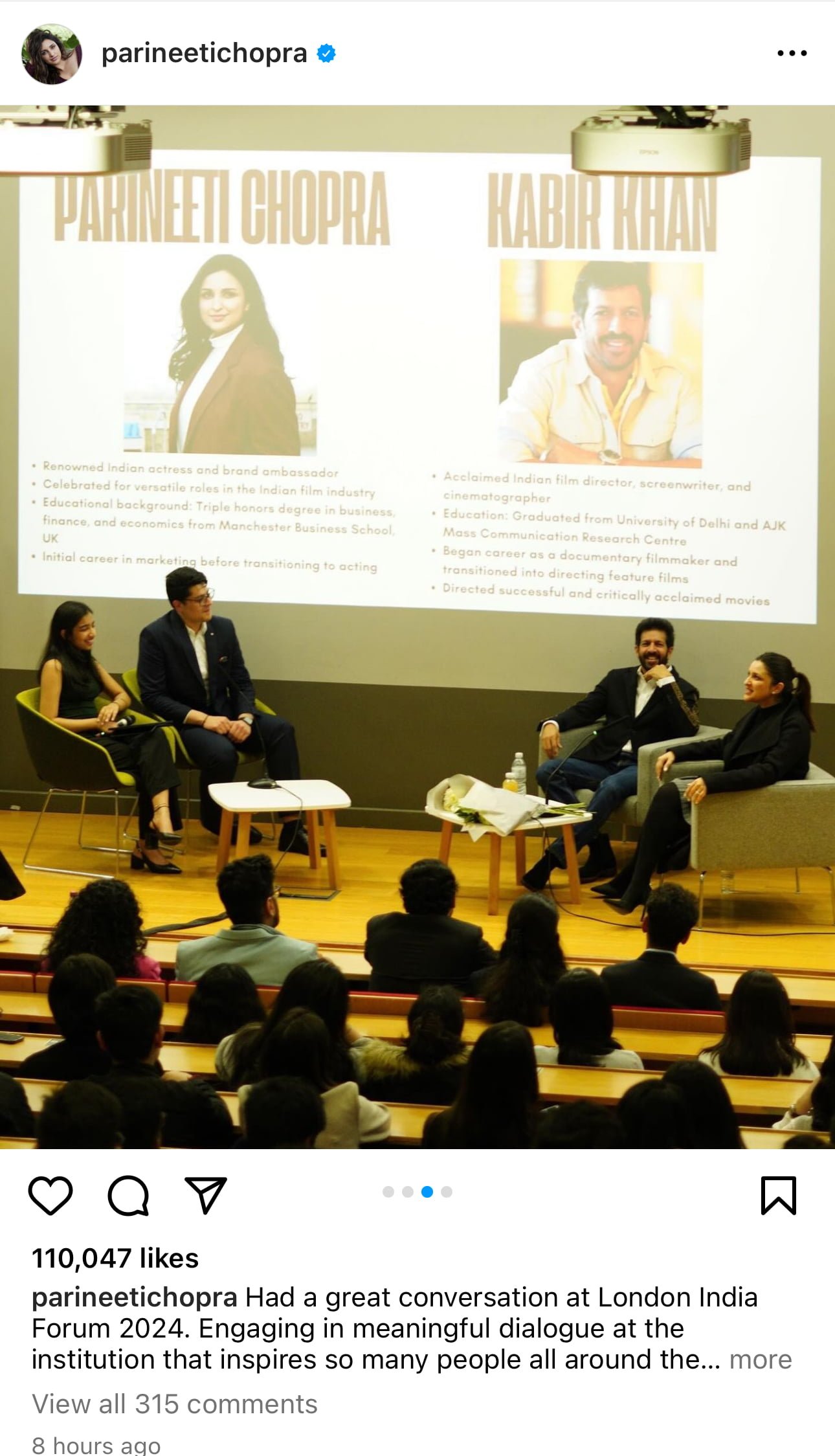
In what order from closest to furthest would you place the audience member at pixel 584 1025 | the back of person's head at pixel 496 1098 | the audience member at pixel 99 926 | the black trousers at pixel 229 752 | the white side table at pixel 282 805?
the back of person's head at pixel 496 1098 → the audience member at pixel 584 1025 → the audience member at pixel 99 926 → the white side table at pixel 282 805 → the black trousers at pixel 229 752

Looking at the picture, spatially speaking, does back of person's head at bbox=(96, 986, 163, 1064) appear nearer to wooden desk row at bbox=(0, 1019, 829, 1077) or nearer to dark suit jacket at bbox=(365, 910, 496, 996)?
wooden desk row at bbox=(0, 1019, 829, 1077)

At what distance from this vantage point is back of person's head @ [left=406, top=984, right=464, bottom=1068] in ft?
10.9

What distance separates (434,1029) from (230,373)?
14.9 ft

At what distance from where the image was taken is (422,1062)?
3.34 metres

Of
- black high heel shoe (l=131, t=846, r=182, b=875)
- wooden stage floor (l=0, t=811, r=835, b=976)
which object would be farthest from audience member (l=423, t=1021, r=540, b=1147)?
black high heel shoe (l=131, t=846, r=182, b=875)

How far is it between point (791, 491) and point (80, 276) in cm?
324

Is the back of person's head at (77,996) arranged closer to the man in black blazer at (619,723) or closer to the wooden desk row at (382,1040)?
the wooden desk row at (382,1040)

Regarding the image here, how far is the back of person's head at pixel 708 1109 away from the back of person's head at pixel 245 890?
5.97 feet

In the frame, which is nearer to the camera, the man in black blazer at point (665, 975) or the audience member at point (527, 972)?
the audience member at point (527, 972)

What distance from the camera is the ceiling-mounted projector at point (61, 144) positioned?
461 cm

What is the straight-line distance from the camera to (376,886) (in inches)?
254

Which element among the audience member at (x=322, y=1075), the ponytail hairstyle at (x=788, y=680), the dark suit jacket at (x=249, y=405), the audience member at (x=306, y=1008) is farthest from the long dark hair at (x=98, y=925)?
the dark suit jacket at (x=249, y=405)

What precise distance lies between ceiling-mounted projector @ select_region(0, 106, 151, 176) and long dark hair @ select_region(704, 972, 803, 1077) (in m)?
2.87
